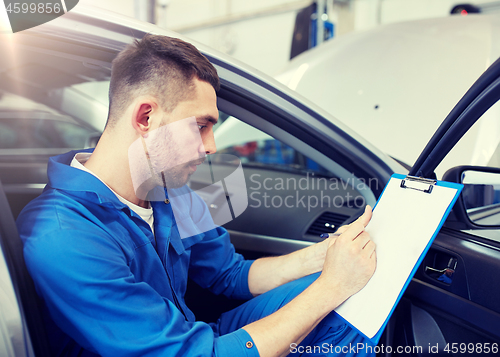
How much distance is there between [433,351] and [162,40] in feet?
3.74

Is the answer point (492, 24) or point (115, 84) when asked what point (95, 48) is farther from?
point (492, 24)

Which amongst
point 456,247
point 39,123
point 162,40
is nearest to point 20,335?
point 162,40

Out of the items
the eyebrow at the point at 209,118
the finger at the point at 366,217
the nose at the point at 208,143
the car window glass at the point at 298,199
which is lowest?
the car window glass at the point at 298,199

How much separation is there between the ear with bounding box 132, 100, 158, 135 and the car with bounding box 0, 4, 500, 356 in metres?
0.21

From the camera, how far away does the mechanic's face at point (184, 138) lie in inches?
32.9

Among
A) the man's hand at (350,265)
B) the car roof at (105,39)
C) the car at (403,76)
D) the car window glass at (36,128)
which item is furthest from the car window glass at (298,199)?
the car window glass at (36,128)

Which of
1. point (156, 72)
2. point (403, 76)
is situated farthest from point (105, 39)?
point (403, 76)

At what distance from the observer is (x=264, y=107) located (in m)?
1.08

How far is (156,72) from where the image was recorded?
0.84 meters

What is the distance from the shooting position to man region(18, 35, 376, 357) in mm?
667

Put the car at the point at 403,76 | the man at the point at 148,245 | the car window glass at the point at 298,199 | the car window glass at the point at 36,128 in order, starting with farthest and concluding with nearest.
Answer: the car window glass at the point at 36,128 → the car at the point at 403,76 → the car window glass at the point at 298,199 → the man at the point at 148,245

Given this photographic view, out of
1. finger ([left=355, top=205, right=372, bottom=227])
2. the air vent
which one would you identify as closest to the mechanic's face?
finger ([left=355, top=205, right=372, bottom=227])

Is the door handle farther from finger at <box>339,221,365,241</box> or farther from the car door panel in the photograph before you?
finger at <box>339,221,365,241</box>

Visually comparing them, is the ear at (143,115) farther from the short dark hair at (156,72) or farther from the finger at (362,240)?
the finger at (362,240)
